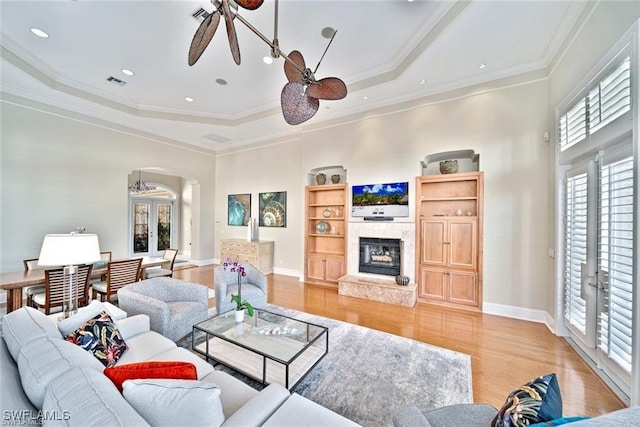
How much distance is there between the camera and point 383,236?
4.75 m

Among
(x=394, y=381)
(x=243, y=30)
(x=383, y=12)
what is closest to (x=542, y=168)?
(x=383, y=12)

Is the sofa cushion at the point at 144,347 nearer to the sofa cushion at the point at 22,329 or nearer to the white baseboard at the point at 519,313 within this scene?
the sofa cushion at the point at 22,329

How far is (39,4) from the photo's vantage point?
2807mm

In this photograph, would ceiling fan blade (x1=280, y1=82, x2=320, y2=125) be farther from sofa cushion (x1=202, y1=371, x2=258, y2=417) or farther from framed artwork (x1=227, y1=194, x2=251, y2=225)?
framed artwork (x1=227, y1=194, x2=251, y2=225)

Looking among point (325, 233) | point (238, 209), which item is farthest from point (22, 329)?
point (238, 209)

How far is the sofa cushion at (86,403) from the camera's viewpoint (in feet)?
2.76

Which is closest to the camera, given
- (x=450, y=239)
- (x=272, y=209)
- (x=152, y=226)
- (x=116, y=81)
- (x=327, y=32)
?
(x=327, y=32)

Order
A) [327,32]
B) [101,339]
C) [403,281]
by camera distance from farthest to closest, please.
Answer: [403,281], [327,32], [101,339]

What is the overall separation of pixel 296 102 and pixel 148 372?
84.2 inches

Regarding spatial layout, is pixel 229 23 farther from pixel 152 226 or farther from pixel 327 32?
pixel 152 226

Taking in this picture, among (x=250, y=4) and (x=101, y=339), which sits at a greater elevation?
(x=250, y=4)

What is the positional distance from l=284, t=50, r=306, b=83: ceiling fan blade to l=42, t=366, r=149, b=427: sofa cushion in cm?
235

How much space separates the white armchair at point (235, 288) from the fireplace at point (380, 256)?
2182mm


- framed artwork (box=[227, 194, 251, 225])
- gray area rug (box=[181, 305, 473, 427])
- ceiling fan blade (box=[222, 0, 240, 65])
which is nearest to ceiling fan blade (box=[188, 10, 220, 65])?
ceiling fan blade (box=[222, 0, 240, 65])
